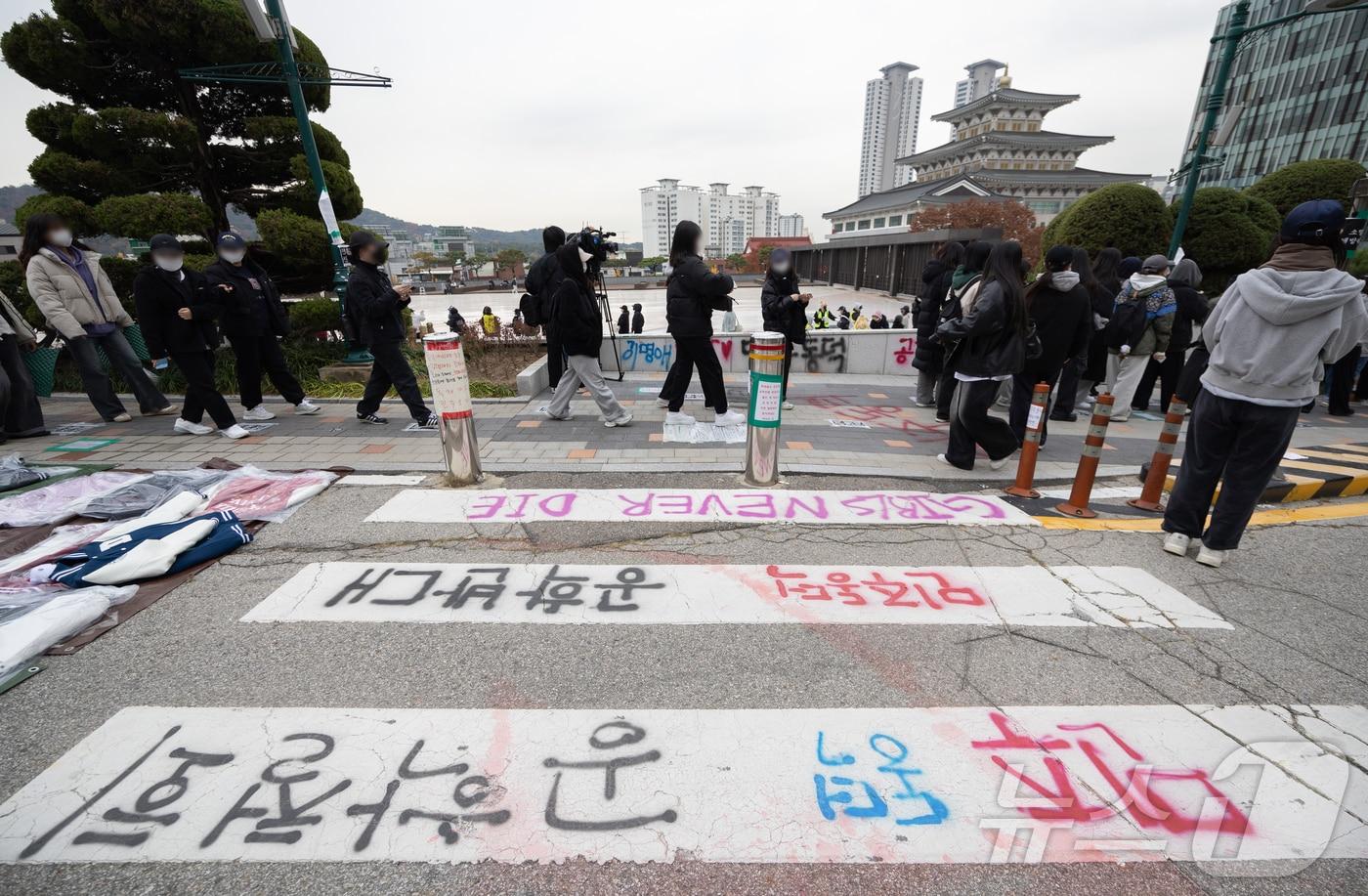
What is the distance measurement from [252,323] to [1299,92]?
78.8 metres

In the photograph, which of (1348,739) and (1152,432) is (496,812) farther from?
(1152,432)

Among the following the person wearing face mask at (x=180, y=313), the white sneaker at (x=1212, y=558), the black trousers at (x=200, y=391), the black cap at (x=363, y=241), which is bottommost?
the white sneaker at (x=1212, y=558)

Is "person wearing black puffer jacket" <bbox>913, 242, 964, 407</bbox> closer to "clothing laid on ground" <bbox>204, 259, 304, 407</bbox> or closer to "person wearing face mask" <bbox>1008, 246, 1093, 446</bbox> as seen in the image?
"person wearing face mask" <bbox>1008, 246, 1093, 446</bbox>

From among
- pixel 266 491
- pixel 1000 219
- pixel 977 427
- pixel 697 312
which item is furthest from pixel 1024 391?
pixel 1000 219

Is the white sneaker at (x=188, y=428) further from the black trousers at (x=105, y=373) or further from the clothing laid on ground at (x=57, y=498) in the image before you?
the clothing laid on ground at (x=57, y=498)

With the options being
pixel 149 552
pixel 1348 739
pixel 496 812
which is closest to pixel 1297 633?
pixel 1348 739

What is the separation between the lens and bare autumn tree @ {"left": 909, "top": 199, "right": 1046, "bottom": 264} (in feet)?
113

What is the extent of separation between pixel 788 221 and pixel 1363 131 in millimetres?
148168

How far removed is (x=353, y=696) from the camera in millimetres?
2570

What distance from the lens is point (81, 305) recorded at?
6105 millimetres

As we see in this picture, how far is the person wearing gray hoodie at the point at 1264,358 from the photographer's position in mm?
3291

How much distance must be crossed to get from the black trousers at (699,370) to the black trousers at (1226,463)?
3902 millimetres

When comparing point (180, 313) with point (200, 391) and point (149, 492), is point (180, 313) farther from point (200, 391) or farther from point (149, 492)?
point (149, 492)

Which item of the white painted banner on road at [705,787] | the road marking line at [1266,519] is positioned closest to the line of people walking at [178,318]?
the white painted banner on road at [705,787]
